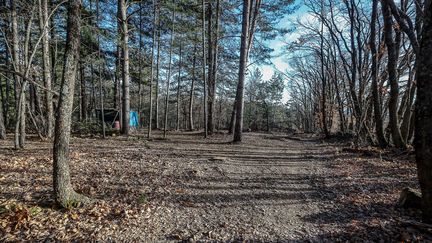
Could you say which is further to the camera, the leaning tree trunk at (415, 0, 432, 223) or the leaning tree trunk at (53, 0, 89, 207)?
the leaning tree trunk at (53, 0, 89, 207)

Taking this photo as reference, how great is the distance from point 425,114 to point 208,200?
336 centimetres

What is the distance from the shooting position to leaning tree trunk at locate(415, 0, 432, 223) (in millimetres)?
2779

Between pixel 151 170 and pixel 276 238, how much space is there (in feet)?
12.1

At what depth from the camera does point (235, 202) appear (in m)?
4.11

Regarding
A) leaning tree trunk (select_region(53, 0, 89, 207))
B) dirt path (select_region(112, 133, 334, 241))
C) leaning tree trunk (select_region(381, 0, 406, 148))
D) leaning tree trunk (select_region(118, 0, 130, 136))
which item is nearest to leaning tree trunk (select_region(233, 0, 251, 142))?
dirt path (select_region(112, 133, 334, 241))

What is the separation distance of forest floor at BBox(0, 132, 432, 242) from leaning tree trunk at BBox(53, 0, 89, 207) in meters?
0.40

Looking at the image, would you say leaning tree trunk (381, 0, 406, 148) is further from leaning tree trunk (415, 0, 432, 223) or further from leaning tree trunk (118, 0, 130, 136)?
leaning tree trunk (118, 0, 130, 136)

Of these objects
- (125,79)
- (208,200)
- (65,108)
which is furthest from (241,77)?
(65,108)

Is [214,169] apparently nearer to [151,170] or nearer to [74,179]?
[151,170]

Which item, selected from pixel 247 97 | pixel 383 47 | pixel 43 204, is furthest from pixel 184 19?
pixel 247 97

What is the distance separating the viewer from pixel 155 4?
10844 millimetres

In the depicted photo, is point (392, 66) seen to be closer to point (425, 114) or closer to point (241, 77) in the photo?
point (241, 77)

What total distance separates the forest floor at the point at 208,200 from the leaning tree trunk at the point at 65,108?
0.40 meters

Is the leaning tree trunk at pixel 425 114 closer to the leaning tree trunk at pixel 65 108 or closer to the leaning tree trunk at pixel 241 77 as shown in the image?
the leaning tree trunk at pixel 65 108
